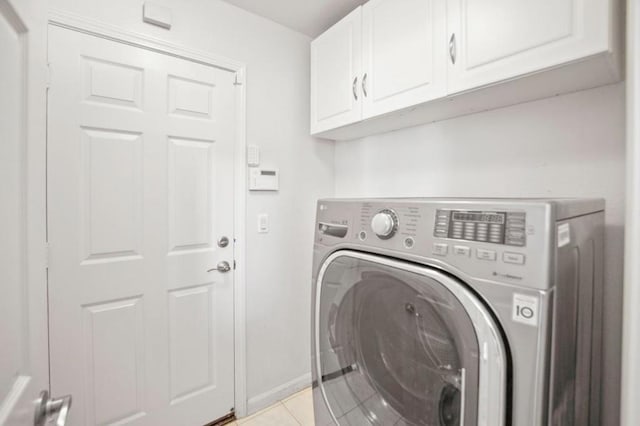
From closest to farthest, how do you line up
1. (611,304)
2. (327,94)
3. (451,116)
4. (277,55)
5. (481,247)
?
1. (481,247)
2. (611,304)
3. (451,116)
4. (327,94)
5. (277,55)

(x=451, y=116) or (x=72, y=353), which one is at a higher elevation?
(x=451, y=116)

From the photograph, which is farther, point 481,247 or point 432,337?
point 432,337

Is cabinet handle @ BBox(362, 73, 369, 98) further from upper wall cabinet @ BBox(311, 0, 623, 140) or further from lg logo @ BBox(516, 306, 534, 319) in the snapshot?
lg logo @ BBox(516, 306, 534, 319)

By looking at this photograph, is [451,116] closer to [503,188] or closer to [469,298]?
[503,188]

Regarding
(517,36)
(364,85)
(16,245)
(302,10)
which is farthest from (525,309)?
(302,10)

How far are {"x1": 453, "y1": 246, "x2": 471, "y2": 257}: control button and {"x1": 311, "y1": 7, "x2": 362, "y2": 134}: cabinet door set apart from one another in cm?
101

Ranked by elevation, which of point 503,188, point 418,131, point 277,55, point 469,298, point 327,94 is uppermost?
point 277,55

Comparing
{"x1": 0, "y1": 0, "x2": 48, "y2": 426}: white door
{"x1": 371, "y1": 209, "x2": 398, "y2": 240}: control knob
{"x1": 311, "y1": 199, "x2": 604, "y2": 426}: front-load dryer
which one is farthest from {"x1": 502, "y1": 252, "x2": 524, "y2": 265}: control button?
{"x1": 0, "y1": 0, "x2": 48, "y2": 426}: white door

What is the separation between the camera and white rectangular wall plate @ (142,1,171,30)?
1454 millimetres

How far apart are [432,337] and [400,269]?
0.73ft

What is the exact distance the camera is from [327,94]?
69.7 inches

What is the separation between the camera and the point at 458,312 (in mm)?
786

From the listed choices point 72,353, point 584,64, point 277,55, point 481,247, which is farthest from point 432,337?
point 277,55

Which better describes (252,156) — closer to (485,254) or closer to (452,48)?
(452,48)
